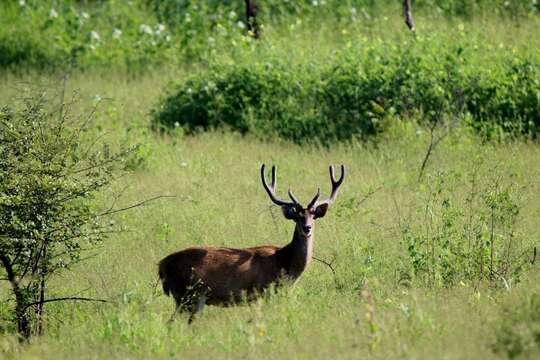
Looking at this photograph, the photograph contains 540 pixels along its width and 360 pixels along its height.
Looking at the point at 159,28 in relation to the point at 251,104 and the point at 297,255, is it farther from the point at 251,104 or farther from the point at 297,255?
the point at 297,255

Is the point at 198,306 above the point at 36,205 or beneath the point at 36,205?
beneath

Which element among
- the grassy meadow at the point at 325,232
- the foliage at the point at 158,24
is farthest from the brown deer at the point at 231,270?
the foliage at the point at 158,24

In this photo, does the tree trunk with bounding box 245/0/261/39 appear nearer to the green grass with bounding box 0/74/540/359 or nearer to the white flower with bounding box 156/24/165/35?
the white flower with bounding box 156/24/165/35

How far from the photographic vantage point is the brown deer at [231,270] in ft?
34.8

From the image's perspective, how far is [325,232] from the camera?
1314 centimetres

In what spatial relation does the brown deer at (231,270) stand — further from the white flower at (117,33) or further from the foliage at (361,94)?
the white flower at (117,33)

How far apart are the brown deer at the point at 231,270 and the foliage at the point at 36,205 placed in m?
0.86

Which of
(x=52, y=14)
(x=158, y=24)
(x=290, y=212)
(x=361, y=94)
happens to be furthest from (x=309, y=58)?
(x=290, y=212)

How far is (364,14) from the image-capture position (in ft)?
76.4

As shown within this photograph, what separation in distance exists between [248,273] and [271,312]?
0.77m

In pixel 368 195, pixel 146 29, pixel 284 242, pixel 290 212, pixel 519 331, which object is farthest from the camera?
pixel 146 29

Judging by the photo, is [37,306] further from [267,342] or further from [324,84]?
[324,84]

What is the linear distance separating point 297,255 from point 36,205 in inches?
97.2

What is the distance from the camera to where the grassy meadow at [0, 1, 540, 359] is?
9008 millimetres
